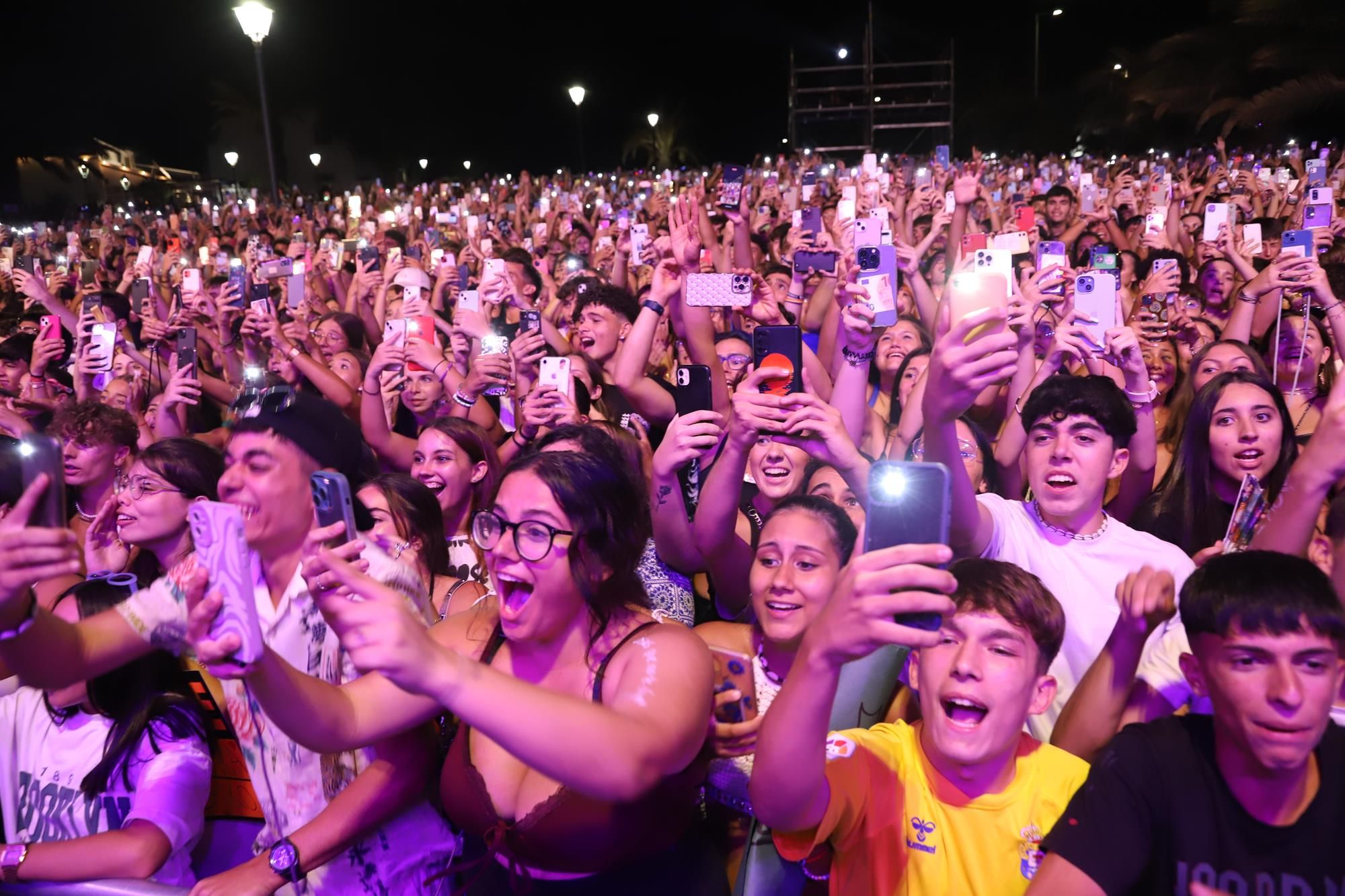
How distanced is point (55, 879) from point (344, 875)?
A: 62cm

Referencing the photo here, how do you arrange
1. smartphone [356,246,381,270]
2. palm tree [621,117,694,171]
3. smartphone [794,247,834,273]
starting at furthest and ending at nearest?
palm tree [621,117,694,171], smartphone [356,246,381,270], smartphone [794,247,834,273]

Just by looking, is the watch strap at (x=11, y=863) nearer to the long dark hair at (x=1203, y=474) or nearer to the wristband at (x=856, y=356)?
the wristband at (x=856, y=356)

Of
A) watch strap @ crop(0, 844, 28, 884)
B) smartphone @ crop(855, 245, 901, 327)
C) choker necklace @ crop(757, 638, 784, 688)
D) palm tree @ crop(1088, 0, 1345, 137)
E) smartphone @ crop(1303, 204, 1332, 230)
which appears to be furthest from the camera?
palm tree @ crop(1088, 0, 1345, 137)

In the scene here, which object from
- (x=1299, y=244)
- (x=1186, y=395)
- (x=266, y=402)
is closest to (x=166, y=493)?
(x=266, y=402)

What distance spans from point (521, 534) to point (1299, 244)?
4.05 meters

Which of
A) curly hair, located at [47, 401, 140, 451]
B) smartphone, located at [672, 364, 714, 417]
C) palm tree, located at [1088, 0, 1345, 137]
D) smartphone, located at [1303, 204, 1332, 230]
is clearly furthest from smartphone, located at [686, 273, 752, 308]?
palm tree, located at [1088, 0, 1345, 137]

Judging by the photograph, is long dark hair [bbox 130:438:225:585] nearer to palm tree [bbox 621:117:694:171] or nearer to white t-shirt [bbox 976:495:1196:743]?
white t-shirt [bbox 976:495:1196:743]

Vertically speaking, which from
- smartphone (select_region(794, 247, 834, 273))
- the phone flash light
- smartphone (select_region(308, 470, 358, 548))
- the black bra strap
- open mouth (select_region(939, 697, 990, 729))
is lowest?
open mouth (select_region(939, 697, 990, 729))

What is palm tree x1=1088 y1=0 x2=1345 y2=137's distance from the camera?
19828mm

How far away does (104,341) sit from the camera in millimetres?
4660

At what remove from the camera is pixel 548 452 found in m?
1.97

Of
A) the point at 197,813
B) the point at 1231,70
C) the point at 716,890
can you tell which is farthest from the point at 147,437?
the point at 1231,70

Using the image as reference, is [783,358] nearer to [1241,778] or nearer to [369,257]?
[1241,778]

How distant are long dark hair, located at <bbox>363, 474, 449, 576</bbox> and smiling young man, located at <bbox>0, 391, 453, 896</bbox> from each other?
2.48ft
